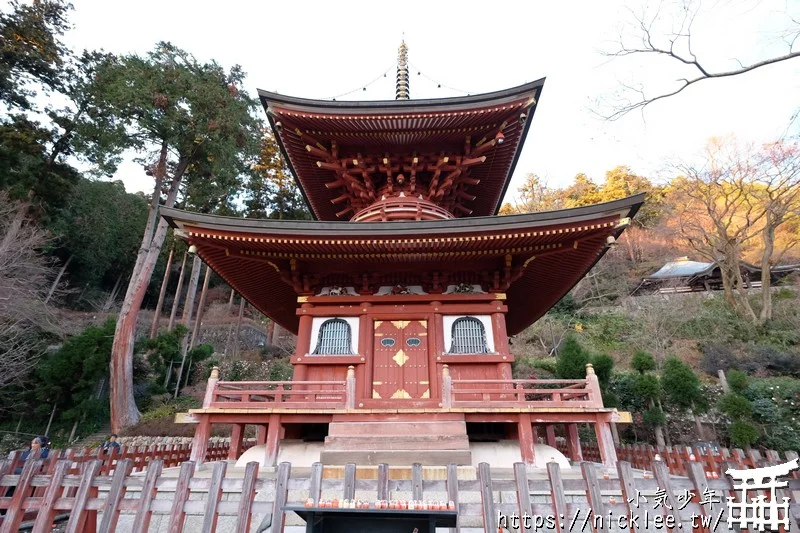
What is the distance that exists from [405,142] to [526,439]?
27.6 feet

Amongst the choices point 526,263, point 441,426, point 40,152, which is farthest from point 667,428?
point 40,152

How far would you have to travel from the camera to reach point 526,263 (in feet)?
32.8

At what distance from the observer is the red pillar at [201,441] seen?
824cm

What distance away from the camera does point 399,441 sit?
799 centimetres

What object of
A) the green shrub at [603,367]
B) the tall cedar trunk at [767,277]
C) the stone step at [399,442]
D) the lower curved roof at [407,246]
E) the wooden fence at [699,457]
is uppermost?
A: the tall cedar trunk at [767,277]

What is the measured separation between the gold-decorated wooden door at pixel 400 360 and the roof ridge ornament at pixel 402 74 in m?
8.51

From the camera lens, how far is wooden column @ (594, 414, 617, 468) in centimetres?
787

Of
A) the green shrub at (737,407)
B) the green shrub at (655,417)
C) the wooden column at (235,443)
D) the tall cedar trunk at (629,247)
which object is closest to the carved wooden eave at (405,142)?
the wooden column at (235,443)

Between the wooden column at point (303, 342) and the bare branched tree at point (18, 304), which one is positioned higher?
the bare branched tree at point (18, 304)

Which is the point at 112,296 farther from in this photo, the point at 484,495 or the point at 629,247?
the point at 629,247

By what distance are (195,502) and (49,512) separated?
1.89 metres

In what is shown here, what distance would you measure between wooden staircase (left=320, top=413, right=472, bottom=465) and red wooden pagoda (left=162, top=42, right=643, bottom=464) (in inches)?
1.0

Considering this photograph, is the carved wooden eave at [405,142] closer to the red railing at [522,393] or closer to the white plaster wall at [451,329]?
the white plaster wall at [451,329]

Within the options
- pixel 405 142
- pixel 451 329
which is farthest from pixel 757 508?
pixel 405 142
